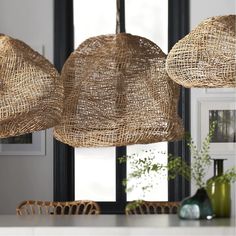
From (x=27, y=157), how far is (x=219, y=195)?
223 cm

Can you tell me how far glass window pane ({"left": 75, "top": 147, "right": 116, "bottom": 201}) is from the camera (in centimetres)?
586

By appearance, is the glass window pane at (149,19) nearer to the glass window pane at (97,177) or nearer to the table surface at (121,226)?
the glass window pane at (97,177)

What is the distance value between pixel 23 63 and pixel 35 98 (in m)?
0.14

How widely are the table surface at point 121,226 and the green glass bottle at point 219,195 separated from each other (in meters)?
0.09

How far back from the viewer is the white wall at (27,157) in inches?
229

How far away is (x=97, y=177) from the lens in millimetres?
5859

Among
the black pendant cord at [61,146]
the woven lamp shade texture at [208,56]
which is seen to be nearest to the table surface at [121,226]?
the woven lamp shade texture at [208,56]

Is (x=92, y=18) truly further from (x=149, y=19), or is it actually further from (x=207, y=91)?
(x=207, y=91)

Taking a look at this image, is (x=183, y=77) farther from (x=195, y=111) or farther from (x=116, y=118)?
(x=195, y=111)

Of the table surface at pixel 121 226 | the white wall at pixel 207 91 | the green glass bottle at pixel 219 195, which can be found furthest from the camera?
the white wall at pixel 207 91

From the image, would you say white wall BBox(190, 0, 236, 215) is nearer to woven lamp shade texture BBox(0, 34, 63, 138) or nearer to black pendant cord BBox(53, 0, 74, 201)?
black pendant cord BBox(53, 0, 74, 201)

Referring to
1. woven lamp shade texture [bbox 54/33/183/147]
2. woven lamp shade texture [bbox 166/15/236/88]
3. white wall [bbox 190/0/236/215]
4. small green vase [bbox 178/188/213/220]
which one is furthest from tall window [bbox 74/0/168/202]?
woven lamp shade texture [bbox 166/15/236/88]

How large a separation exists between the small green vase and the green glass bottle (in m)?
0.13

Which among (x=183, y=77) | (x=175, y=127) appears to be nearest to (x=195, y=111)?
(x=175, y=127)
